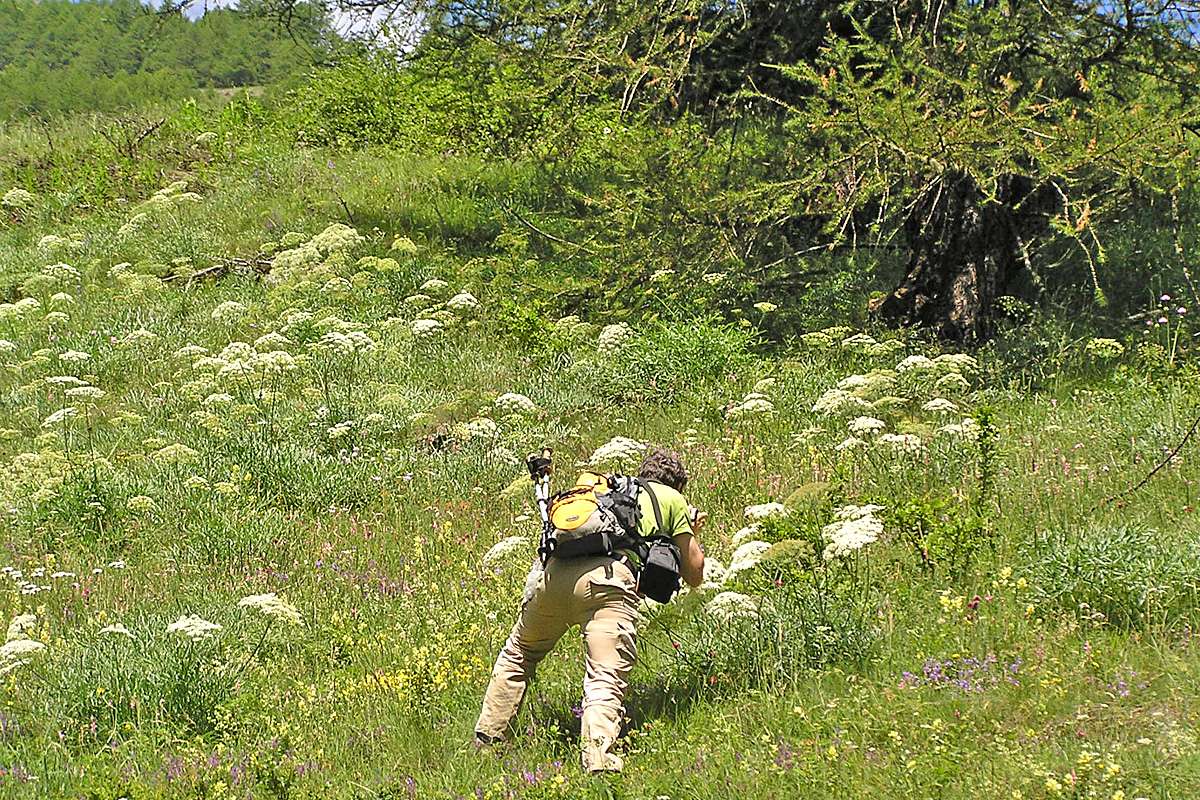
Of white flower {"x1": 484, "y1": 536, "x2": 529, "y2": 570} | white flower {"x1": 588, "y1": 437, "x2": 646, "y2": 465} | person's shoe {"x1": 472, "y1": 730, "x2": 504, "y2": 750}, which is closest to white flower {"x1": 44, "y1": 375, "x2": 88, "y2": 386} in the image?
white flower {"x1": 484, "y1": 536, "x2": 529, "y2": 570}

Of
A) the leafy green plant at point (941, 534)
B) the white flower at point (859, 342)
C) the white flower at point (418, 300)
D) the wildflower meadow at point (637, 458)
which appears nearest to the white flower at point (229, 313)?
the wildflower meadow at point (637, 458)

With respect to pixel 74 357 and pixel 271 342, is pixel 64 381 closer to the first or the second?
pixel 74 357

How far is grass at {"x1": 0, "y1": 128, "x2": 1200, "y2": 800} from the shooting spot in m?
4.72

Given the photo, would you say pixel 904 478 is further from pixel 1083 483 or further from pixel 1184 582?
pixel 1184 582

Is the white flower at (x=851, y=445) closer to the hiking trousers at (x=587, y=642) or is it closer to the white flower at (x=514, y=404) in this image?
the hiking trousers at (x=587, y=642)

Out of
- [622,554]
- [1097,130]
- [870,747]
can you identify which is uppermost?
[1097,130]

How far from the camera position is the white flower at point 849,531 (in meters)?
5.04

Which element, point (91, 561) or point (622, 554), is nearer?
point (622, 554)

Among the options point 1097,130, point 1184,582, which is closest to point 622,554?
point 1184,582

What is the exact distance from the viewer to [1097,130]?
8.66 m

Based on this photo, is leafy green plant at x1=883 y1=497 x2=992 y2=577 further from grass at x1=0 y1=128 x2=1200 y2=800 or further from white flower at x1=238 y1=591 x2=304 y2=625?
white flower at x1=238 y1=591 x2=304 y2=625

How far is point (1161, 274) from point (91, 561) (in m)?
8.78

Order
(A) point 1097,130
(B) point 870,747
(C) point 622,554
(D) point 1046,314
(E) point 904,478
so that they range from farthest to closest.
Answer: (D) point 1046,314 < (A) point 1097,130 < (E) point 904,478 < (C) point 622,554 < (B) point 870,747

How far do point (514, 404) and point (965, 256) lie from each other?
3995 mm
